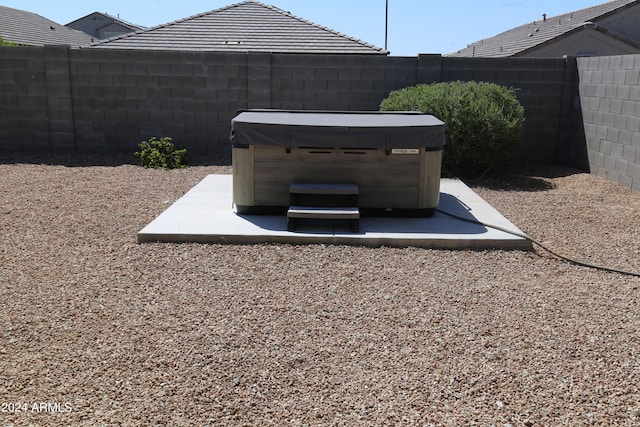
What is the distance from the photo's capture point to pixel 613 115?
9.11 metres

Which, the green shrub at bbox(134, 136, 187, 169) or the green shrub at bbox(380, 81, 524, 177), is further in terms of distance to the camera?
the green shrub at bbox(134, 136, 187, 169)

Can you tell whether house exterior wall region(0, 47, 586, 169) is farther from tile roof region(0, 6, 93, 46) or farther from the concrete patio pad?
tile roof region(0, 6, 93, 46)

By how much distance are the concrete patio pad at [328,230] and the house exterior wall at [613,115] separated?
293cm

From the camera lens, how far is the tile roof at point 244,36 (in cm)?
1418

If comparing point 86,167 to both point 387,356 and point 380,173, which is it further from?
point 387,356

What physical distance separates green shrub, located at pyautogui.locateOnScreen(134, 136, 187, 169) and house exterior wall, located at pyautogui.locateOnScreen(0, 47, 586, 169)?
68 centimetres

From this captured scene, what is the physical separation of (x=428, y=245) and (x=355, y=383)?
106 inches

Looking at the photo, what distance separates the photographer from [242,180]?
649 cm

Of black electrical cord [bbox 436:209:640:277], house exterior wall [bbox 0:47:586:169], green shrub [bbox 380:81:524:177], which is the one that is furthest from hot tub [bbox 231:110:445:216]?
house exterior wall [bbox 0:47:586:169]

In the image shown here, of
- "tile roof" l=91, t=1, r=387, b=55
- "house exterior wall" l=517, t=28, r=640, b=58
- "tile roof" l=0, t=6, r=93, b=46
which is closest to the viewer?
"tile roof" l=91, t=1, r=387, b=55

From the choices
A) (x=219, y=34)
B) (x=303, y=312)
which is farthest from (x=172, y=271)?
(x=219, y=34)

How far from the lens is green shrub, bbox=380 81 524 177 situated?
8977 mm

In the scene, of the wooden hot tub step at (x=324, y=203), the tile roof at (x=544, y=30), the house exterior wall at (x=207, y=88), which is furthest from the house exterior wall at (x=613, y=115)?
the tile roof at (x=544, y=30)

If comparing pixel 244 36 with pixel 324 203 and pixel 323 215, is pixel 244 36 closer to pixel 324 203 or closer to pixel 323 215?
pixel 324 203
